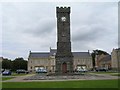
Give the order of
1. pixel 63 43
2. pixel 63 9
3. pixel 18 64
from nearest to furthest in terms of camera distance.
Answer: pixel 63 43, pixel 63 9, pixel 18 64

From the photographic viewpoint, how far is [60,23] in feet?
190

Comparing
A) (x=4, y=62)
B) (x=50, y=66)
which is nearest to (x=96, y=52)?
(x=50, y=66)

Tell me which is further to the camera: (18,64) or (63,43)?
(18,64)

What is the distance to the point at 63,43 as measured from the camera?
5712cm

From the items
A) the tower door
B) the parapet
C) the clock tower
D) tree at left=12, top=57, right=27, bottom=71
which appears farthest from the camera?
tree at left=12, top=57, right=27, bottom=71

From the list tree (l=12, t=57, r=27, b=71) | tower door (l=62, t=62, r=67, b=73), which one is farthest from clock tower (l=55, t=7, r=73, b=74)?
tree (l=12, t=57, r=27, b=71)

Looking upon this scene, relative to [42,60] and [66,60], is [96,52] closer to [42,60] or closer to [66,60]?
[42,60]

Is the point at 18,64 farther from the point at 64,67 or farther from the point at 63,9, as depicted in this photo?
the point at 63,9

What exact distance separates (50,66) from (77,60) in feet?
41.9

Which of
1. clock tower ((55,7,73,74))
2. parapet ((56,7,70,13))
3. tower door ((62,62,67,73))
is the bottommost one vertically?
tower door ((62,62,67,73))

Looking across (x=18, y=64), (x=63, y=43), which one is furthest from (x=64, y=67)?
(x=18, y=64)

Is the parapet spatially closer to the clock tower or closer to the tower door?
the clock tower

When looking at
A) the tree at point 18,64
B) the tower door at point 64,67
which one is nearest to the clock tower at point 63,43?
the tower door at point 64,67

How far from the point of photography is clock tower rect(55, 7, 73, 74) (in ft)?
187
